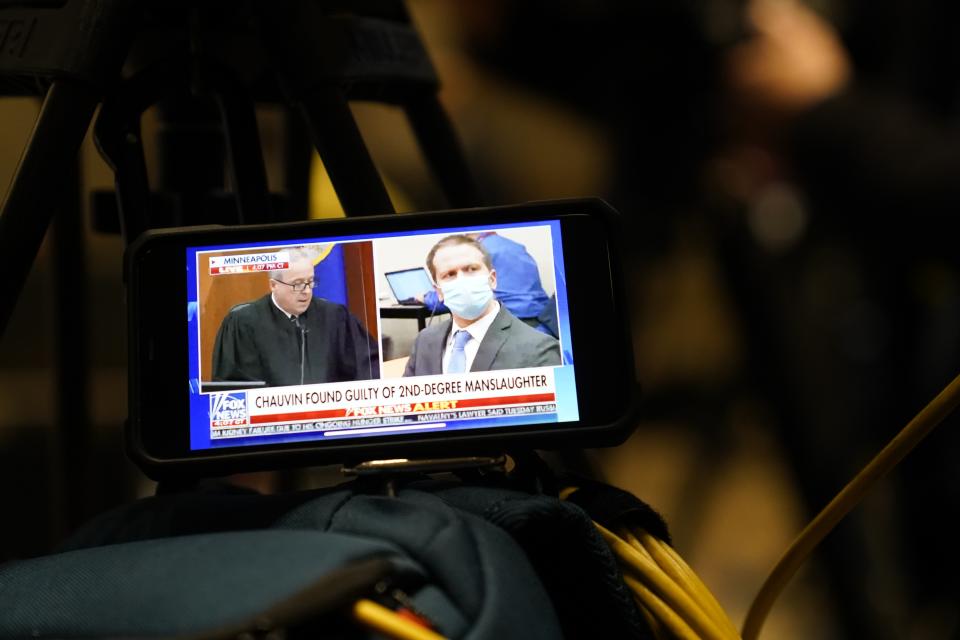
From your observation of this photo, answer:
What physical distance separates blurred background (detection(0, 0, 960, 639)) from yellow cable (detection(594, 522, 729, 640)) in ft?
0.31

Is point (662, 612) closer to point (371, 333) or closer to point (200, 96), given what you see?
point (371, 333)

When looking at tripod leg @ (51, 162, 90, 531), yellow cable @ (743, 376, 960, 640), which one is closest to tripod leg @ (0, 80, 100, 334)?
tripod leg @ (51, 162, 90, 531)

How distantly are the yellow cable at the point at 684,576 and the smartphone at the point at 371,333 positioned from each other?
5 centimetres

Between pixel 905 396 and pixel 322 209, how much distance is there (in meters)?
0.74

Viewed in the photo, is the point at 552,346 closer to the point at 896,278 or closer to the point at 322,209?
the point at 322,209

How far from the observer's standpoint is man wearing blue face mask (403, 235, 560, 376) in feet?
1.35

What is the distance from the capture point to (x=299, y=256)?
42 cm

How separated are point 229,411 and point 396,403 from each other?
7 cm

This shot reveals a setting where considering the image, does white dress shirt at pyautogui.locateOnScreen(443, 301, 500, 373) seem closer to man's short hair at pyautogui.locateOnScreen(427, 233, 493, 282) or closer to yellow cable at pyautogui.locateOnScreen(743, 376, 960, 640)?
man's short hair at pyautogui.locateOnScreen(427, 233, 493, 282)

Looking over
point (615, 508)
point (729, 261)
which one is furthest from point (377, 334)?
point (729, 261)

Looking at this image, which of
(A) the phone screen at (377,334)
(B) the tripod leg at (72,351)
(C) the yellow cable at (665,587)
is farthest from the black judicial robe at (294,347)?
(B) the tripod leg at (72,351)

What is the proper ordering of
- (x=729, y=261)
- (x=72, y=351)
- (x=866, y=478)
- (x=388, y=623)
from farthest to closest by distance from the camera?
(x=729, y=261)
(x=72, y=351)
(x=866, y=478)
(x=388, y=623)

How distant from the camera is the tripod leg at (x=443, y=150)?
547 mm

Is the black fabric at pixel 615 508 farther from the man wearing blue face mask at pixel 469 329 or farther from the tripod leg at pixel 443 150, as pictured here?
the tripod leg at pixel 443 150
